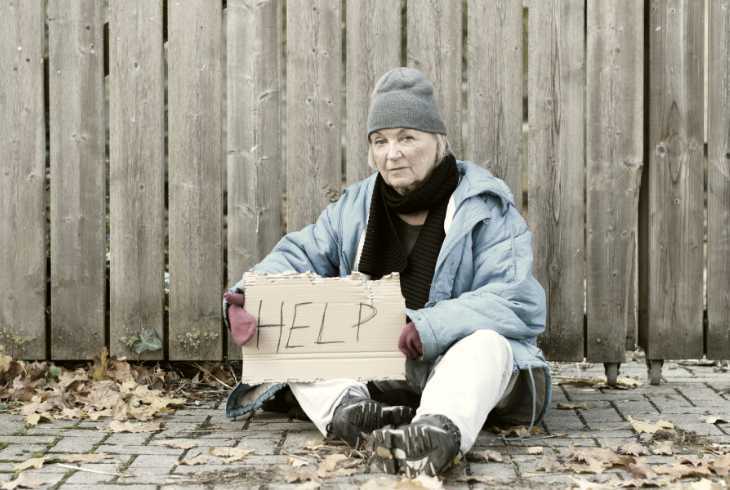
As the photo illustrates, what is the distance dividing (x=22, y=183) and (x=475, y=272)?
88.8 inches

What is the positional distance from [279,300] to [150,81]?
158 centimetres

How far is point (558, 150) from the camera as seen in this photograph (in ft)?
15.7

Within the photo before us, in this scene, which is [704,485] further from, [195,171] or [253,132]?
[195,171]

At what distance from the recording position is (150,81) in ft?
Answer: 15.8

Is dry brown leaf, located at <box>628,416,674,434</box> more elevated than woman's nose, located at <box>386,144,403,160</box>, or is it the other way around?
woman's nose, located at <box>386,144,403,160</box>

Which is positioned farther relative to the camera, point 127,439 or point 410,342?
point 127,439

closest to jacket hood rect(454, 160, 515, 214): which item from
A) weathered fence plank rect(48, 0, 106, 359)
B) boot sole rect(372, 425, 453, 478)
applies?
boot sole rect(372, 425, 453, 478)

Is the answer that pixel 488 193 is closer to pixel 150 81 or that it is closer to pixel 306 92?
pixel 306 92

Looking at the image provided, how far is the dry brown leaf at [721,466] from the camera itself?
10.8 ft

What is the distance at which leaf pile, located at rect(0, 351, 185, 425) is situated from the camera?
4.27 m

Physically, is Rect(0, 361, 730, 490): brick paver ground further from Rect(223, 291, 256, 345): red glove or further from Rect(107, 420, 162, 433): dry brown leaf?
Rect(223, 291, 256, 345): red glove

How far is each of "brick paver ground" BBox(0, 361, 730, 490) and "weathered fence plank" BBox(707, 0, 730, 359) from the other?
1.83 feet

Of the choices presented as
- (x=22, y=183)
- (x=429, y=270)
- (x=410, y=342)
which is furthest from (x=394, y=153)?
(x=22, y=183)

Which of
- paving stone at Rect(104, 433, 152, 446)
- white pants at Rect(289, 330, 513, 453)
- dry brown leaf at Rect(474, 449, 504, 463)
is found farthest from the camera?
paving stone at Rect(104, 433, 152, 446)
